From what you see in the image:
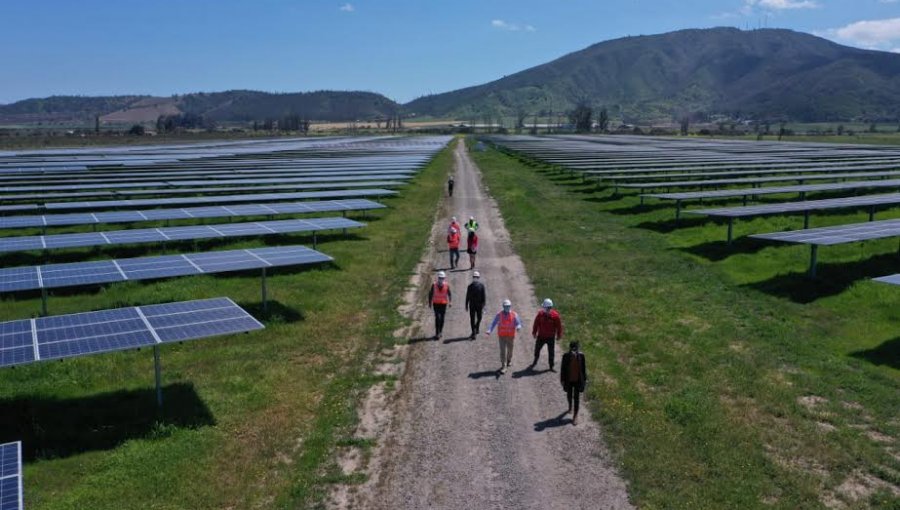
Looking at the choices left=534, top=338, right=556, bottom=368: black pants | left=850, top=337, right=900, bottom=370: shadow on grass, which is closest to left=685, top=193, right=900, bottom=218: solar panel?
left=850, top=337, right=900, bottom=370: shadow on grass

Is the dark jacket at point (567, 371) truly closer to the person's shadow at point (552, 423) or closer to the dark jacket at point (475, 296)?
the person's shadow at point (552, 423)

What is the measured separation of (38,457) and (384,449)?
21.3 ft

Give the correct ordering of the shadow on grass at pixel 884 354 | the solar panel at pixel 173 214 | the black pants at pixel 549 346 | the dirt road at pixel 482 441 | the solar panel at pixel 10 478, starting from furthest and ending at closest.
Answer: the solar panel at pixel 173 214
the shadow on grass at pixel 884 354
the black pants at pixel 549 346
the dirt road at pixel 482 441
the solar panel at pixel 10 478

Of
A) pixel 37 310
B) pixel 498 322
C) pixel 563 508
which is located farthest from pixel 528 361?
pixel 37 310

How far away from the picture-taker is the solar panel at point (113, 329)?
13039 mm

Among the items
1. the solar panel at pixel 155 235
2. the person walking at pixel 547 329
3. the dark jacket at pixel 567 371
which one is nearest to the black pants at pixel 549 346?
the person walking at pixel 547 329

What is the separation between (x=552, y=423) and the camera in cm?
1322

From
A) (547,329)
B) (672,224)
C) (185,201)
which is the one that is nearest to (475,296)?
(547,329)

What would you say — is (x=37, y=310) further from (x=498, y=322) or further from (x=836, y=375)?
(x=836, y=375)

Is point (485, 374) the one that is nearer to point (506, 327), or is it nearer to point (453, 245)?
point (506, 327)

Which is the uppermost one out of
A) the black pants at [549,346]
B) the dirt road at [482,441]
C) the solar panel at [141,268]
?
the solar panel at [141,268]

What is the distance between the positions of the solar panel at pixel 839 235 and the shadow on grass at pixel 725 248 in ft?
11.9

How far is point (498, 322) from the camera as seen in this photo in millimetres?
15984

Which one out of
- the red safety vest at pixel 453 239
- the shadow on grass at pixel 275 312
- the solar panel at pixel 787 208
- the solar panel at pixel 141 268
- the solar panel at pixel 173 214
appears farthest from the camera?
the solar panel at pixel 173 214
